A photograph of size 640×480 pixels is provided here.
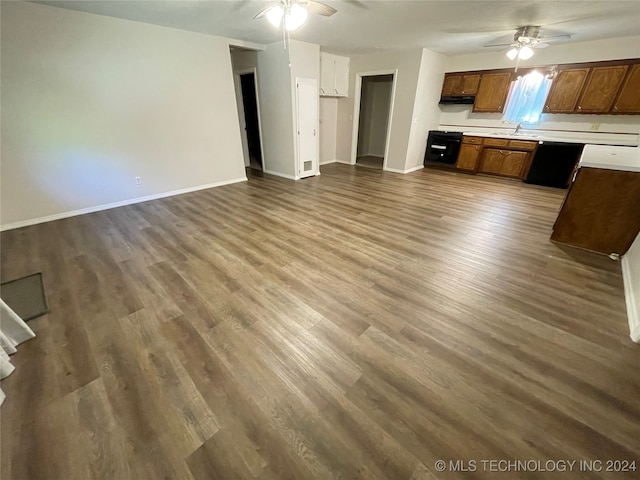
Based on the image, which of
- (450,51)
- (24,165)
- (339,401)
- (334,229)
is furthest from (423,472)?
(450,51)

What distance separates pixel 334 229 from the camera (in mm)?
3340

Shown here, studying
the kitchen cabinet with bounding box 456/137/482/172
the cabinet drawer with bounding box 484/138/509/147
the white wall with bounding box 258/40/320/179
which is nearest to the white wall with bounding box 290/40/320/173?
the white wall with bounding box 258/40/320/179

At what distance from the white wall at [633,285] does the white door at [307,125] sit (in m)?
4.87

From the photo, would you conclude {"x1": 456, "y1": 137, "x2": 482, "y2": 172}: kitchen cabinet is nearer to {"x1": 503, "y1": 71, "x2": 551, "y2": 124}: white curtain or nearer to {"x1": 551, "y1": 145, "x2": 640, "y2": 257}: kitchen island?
{"x1": 503, "y1": 71, "x2": 551, "y2": 124}: white curtain

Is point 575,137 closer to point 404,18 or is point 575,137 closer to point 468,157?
point 468,157

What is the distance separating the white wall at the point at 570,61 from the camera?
14.1 ft

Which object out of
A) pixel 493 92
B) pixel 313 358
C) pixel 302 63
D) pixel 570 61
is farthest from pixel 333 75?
pixel 313 358

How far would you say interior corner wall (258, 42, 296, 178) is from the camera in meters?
4.77

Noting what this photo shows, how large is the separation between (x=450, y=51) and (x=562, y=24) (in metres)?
2.14

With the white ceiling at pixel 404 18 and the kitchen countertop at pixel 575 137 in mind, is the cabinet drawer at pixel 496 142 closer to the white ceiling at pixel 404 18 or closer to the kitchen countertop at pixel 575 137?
the kitchen countertop at pixel 575 137

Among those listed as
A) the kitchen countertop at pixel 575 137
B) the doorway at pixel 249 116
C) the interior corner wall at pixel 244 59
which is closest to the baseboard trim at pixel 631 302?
the kitchen countertop at pixel 575 137

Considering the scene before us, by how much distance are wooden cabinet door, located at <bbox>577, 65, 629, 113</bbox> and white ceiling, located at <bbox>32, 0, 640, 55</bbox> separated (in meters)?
0.53

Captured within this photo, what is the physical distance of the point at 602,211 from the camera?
2.74 m

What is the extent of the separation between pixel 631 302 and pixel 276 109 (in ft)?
18.4
